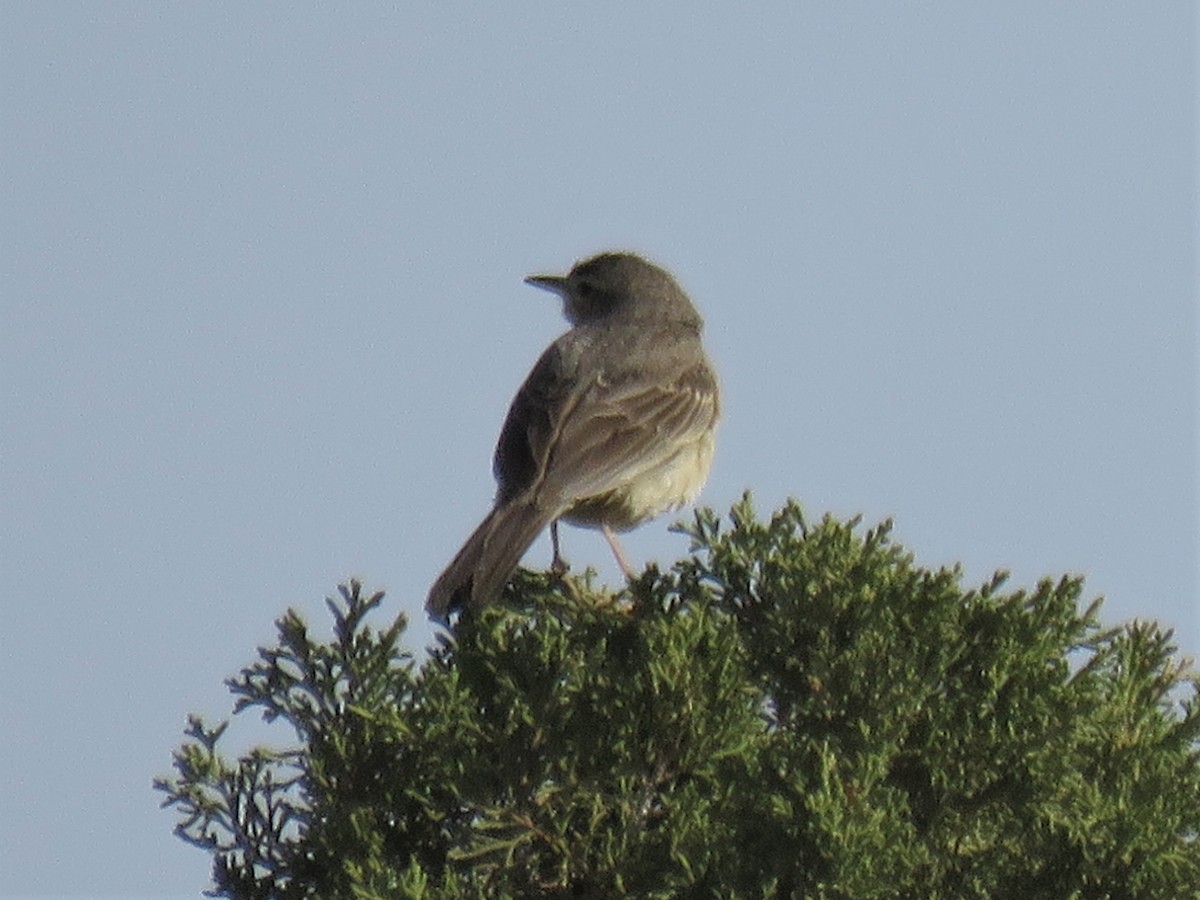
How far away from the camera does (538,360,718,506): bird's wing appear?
8.30m

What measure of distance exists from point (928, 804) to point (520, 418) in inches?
157

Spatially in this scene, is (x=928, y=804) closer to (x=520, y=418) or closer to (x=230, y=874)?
(x=230, y=874)

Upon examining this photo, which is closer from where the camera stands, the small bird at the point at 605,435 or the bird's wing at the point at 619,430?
the small bird at the point at 605,435

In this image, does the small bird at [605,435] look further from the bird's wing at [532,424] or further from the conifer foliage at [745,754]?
the conifer foliage at [745,754]

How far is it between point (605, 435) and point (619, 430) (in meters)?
0.11

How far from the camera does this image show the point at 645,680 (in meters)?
5.14

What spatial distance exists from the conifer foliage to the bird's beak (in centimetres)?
543

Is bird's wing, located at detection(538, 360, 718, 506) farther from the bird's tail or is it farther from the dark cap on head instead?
the dark cap on head

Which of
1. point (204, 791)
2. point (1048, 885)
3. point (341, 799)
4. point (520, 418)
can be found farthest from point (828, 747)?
point (520, 418)

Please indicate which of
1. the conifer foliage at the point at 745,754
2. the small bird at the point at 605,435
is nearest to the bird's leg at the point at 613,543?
the small bird at the point at 605,435

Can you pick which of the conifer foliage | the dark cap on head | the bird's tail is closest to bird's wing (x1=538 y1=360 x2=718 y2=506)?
the bird's tail

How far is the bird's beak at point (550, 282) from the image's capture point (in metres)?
11.0

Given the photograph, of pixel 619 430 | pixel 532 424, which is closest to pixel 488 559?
pixel 532 424

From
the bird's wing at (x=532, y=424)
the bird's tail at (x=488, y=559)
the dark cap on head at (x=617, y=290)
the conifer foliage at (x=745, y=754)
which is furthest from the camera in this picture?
the dark cap on head at (x=617, y=290)
